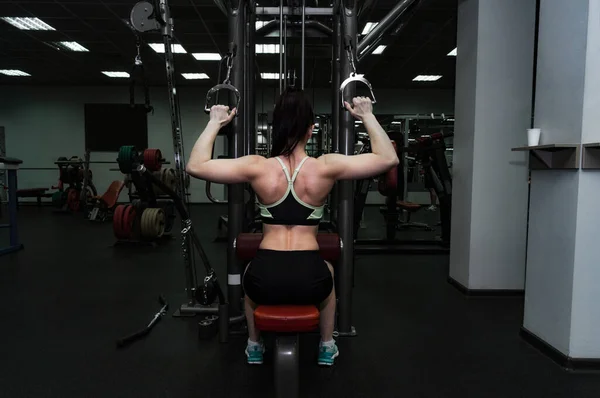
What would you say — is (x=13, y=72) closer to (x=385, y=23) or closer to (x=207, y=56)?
(x=207, y=56)

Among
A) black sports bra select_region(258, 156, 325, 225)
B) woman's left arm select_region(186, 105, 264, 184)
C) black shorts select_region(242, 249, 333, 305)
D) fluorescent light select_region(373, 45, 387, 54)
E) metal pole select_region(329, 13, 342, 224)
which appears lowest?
black shorts select_region(242, 249, 333, 305)

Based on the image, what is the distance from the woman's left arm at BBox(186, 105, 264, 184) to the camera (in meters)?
1.34

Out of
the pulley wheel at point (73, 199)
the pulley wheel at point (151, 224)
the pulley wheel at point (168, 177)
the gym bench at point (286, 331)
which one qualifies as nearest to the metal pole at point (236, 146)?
the gym bench at point (286, 331)

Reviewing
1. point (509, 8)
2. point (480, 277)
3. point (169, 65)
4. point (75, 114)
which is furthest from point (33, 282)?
point (75, 114)

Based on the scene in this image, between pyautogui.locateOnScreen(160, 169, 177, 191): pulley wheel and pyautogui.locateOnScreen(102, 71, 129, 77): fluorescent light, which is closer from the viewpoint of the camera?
pyautogui.locateOnScreen(160, 169, 177, 191): pulley wheel

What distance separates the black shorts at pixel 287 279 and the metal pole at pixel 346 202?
0.64 metres

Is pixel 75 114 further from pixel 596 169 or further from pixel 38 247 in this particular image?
pixel 596 169

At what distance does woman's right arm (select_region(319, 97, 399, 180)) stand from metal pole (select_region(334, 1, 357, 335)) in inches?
23.2

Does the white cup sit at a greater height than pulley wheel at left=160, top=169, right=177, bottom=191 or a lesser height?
greater

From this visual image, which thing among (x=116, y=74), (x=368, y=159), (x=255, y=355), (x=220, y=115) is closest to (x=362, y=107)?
(x=368, y=159)

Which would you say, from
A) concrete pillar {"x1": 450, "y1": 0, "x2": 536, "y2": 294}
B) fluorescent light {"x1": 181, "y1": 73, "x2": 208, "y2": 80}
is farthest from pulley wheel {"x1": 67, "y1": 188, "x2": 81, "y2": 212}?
concrete pillar {"x1": 450, "y1": 0, "x2": 536, "y2": 294}

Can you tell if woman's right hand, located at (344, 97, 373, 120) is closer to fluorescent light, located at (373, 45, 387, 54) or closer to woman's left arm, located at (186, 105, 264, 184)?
woman's left arm, located at (186, 105, 264, 184)

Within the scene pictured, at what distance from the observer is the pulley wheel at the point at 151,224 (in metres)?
4.38

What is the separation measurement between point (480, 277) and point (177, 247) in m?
3.15
